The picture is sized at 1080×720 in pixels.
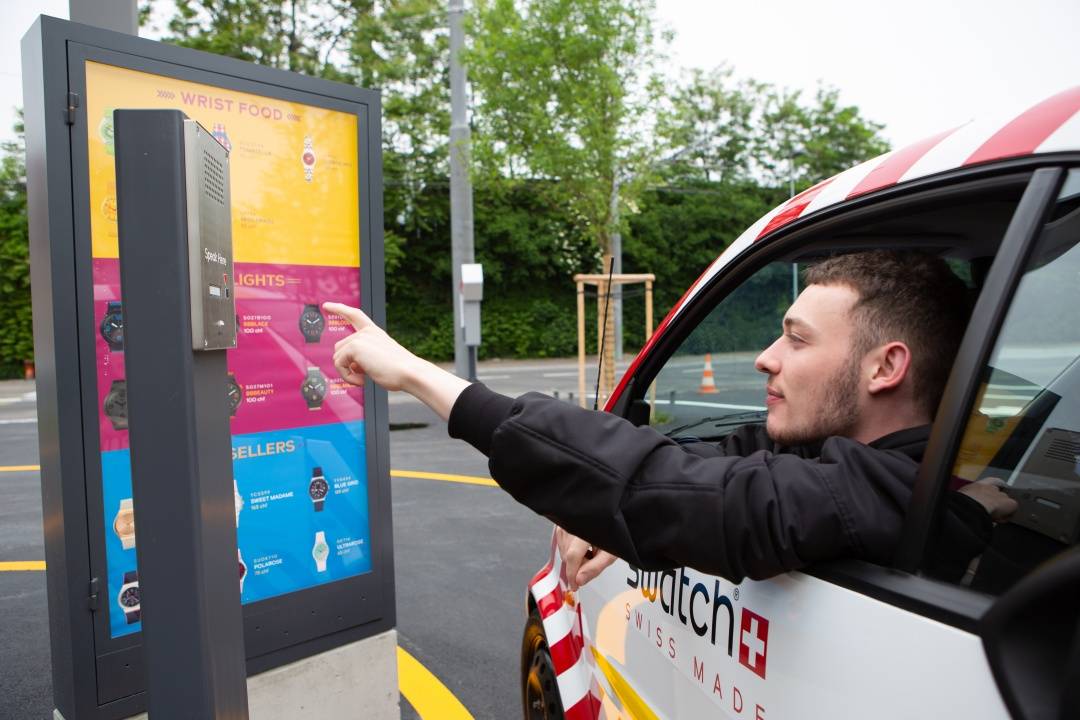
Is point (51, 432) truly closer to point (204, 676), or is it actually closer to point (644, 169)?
point (204, 676)

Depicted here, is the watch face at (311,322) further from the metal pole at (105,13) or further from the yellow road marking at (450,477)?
the yellow road marking at (450,477)

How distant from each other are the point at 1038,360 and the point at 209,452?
125 cm

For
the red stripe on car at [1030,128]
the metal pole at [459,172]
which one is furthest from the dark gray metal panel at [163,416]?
the metal pole at [459,172]

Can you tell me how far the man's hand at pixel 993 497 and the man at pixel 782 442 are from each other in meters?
0.01

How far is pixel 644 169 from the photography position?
10.3 m

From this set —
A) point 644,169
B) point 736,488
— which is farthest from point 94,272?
point 644,169

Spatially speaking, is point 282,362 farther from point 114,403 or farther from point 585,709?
point 585,709

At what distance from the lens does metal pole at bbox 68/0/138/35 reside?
229 cm

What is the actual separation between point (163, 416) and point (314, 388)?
5.31ft

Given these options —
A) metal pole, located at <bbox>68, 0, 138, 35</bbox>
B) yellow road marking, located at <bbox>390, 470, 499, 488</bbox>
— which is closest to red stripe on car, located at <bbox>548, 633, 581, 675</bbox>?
metal pole, located at <bbox>68, 0, 138, 35</bbox>

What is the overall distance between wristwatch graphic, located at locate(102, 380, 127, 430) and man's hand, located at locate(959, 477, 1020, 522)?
200cm

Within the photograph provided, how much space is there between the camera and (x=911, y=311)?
138 centimetres

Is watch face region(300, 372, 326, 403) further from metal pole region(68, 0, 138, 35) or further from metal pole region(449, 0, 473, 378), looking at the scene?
Answer: metal pole region(449, 0, 473, 378)

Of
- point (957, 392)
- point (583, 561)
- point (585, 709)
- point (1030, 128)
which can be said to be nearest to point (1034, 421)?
point (957, 392)
